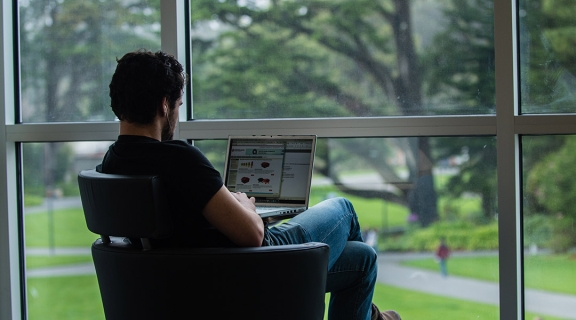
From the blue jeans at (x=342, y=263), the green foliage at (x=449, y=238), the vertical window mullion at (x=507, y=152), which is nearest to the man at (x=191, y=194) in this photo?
the blue jeans at (x=342, y=263)

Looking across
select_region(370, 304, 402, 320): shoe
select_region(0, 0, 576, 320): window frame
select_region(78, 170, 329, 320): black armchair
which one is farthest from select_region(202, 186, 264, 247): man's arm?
select_region(0, 0, 576, 320): window frame

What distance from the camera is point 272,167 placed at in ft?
8.39

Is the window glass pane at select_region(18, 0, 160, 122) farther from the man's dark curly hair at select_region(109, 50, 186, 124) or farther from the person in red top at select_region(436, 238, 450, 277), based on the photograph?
the person in red top at select_region(436, 238, 450, 277)

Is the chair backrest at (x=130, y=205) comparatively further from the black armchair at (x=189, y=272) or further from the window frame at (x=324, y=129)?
the window frame at (x=324, y=129)

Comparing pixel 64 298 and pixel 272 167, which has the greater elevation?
pixel 272 167

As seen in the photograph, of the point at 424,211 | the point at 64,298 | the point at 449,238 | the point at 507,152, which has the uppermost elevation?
the point at 507,152

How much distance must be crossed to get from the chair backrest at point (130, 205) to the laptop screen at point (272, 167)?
0.78 metres

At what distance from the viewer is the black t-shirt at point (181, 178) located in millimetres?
1824

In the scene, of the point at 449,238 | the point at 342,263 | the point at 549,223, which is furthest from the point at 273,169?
the point at 549,223

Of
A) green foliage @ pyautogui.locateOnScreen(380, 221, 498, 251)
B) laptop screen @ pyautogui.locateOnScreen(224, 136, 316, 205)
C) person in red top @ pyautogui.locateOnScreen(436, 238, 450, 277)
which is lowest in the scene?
person in red top @ pyautogui.locateOnScreen(436, 238, 450, 277)

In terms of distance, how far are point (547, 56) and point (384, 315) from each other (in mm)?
1226

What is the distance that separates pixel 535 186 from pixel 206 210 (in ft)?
4.81

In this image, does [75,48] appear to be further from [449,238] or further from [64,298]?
[449,238]

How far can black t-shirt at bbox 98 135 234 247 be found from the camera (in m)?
1.82
